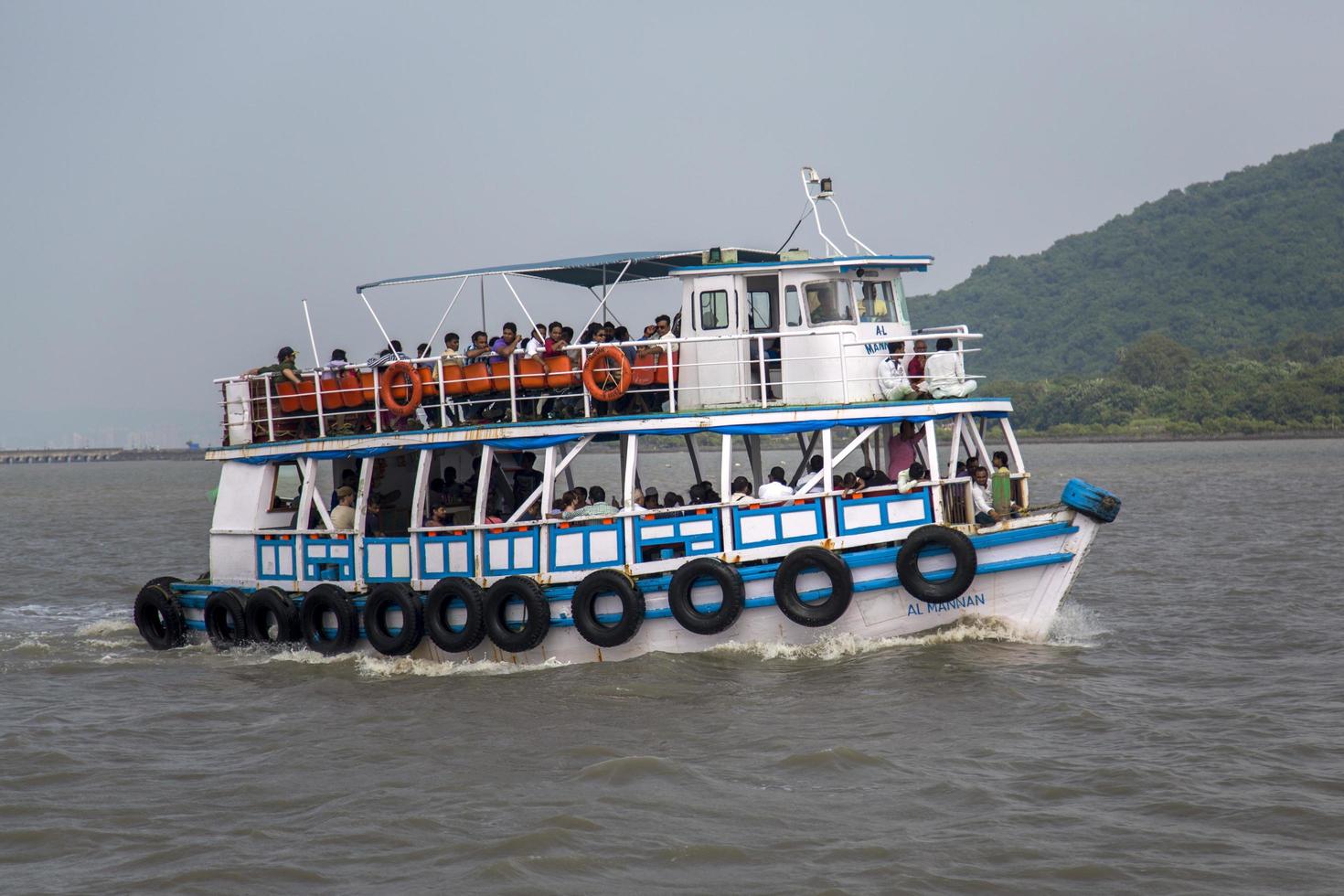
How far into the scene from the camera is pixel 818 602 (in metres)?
14.4

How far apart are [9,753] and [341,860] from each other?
504 centimetres

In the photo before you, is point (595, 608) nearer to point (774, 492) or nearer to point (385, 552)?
point (774, 492)

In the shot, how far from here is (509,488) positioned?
58.6 feet

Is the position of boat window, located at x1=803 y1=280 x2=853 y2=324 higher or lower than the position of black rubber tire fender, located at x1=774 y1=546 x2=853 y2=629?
higher

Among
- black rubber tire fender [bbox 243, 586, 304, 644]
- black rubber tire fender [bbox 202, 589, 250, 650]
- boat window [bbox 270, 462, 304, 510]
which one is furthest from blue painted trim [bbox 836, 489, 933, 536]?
black rubber tire fender [bbox 202, 589, 250, 650]

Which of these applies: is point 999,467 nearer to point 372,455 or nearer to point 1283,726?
point 1283,726

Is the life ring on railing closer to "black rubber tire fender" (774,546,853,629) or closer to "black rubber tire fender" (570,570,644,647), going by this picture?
"black rubber tire fender" (570,570,644,647)

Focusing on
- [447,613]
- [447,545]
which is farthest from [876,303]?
[447,613]

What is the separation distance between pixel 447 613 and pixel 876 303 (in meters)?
5.88

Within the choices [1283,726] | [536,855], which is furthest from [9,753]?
[1283,726]

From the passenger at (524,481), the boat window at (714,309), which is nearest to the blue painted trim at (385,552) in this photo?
the passenger at (524,481)

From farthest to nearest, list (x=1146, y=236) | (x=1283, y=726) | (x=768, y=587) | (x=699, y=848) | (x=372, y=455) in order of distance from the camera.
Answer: (x=1146, y=236)
(x=372, y=455)
(x=768, y=587)
(x=1283, y=726)
(x=699, y=848)

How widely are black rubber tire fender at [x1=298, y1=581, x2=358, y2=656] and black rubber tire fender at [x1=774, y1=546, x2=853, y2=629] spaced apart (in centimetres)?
512

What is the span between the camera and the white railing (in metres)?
15.4
